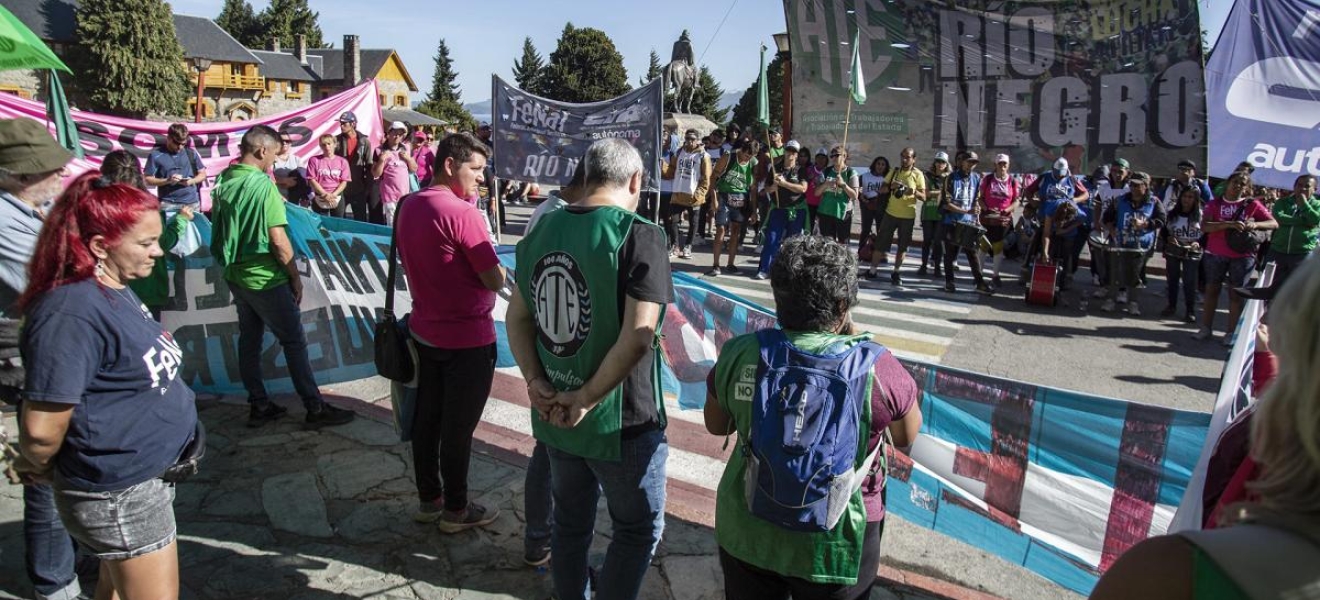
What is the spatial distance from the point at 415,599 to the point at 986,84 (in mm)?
13124

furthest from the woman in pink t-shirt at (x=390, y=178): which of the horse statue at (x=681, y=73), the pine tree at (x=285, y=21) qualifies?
the pine tree at (x=285, y=21)

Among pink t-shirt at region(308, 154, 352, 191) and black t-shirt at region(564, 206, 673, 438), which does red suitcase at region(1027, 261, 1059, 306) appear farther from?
pink t-shirt at region(308, 154, 352, 191)

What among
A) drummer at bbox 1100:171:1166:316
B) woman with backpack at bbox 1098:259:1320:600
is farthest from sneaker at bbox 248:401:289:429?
drummer at bbox 1100:171:1166:316

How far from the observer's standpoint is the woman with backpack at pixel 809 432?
2031 millimetres

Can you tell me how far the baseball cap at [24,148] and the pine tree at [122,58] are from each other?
62.5 m

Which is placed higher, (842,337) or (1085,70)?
(1085,70)

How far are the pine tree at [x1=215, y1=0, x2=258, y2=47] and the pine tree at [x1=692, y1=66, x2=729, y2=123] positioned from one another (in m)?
59.1

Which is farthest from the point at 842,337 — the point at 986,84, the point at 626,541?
the point at 986,84

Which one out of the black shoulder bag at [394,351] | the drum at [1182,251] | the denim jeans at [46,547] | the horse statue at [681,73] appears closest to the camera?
the denim jeans at [46,547]

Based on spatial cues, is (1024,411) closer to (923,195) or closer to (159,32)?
(923,195)

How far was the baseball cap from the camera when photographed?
3033mm

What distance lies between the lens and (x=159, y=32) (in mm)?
57406

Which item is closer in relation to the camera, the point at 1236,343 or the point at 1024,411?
the point at 1236,343

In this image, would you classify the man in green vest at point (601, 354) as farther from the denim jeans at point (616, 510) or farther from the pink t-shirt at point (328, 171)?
the pink t-shirt at point (328, 171)
